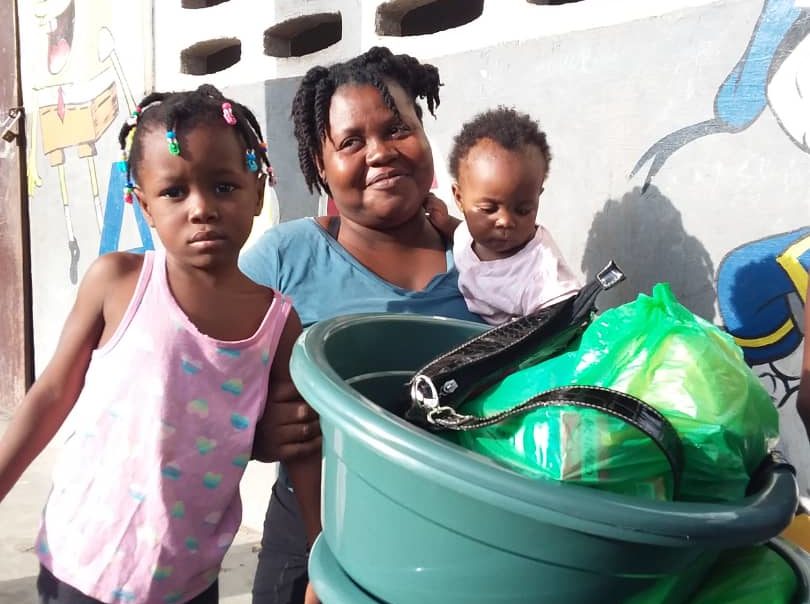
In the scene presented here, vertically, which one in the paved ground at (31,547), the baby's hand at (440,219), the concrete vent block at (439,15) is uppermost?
the concrete vent block at (439,15)

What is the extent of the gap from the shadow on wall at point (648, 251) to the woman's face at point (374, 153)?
51 centimetres

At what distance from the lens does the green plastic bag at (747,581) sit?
29.0 inches

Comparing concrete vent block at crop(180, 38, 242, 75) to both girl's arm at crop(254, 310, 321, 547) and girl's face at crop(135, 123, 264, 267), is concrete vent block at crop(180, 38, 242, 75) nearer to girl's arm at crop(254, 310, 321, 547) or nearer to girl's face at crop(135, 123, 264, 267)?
girl's face at crop(135, 123, 264, 267)

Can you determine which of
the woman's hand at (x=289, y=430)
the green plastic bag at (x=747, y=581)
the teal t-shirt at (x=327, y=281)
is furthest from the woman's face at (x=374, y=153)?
the green plastic bag at (x=747, y=581)

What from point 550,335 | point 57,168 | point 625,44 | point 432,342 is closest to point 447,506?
point 550,335

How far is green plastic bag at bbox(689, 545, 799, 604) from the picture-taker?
2.42ft

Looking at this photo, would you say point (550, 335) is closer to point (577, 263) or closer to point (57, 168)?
point (577, 263)

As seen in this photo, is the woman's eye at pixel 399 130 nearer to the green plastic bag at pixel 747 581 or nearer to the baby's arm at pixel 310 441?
the baby's arm at pixel 310 441

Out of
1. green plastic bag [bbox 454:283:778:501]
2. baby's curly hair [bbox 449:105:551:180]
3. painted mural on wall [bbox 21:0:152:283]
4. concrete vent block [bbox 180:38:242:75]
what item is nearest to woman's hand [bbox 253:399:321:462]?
green plastic bag [bbox 454:283:778:501]

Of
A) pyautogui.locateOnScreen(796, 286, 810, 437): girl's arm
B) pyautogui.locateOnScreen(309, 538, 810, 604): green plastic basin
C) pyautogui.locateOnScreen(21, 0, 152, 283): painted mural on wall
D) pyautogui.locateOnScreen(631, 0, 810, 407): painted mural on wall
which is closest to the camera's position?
pyautogui.locateOnScreen(309, 538, 810, 604): green plastic basin

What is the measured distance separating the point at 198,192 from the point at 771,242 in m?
1.06

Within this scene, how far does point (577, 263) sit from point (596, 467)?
115 centimetres

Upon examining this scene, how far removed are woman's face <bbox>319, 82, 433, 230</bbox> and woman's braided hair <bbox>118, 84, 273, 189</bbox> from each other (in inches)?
5.9

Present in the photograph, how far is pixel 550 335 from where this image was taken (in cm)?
97
